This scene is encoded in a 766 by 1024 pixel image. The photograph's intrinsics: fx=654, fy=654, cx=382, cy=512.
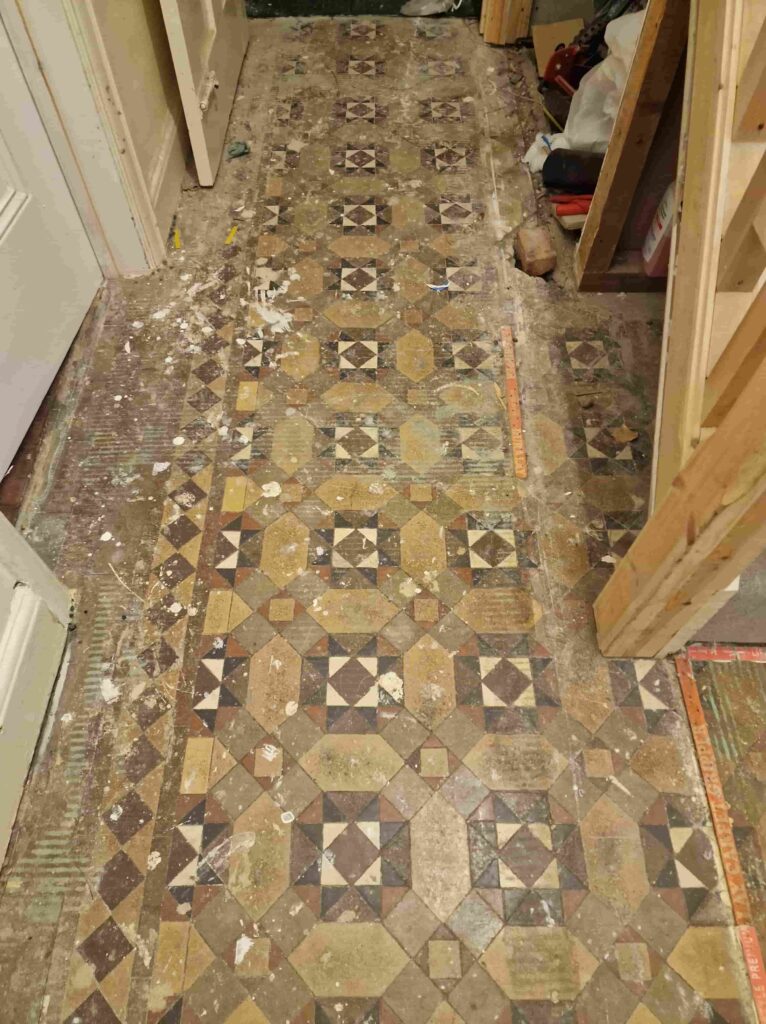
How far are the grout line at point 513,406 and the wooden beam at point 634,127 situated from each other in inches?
14.8

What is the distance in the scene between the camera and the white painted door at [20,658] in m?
1.36

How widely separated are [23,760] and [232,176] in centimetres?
224

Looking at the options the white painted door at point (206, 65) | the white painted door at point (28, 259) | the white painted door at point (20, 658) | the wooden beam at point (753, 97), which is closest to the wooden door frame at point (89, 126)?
the white painted door at point (28, 259)

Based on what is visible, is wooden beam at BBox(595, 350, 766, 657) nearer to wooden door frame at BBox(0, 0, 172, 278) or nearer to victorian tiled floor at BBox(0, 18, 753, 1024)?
victorian tiled floor at BBox(0, 18, 753, 1024)

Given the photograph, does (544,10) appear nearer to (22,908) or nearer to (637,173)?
(637,173)

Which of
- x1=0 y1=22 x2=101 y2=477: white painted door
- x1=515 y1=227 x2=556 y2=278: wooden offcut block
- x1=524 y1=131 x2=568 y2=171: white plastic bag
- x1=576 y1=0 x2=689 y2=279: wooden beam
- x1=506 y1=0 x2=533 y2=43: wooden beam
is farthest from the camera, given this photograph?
x1=506 y1=0 x2=533 y2=43: wooden beam

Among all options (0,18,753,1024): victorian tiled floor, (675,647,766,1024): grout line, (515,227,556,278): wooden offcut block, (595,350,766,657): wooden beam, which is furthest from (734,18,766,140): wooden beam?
(675,647,766,1024): grout line

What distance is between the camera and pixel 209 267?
2340 millimetres

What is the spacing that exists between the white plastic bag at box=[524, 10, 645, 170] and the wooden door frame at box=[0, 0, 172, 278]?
1.54 m

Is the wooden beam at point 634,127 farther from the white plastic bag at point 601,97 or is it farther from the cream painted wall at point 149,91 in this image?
the cream painted wall at point 149,91

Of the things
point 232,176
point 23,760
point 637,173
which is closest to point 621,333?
point 637,173

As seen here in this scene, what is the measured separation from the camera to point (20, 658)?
140cm

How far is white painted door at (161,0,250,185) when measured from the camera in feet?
7.04

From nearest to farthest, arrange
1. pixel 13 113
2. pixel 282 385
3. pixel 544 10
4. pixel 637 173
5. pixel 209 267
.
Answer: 1. pixel 13 113
2. pixel 637 173
3. pixel 282 385
4. pixel 209 267
5. pixel 544 10
